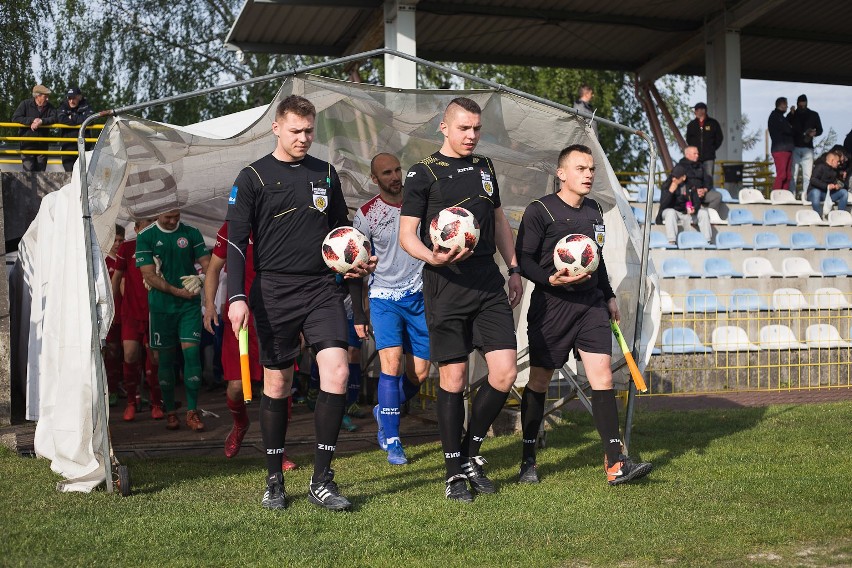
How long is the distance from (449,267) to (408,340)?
1.91 meters

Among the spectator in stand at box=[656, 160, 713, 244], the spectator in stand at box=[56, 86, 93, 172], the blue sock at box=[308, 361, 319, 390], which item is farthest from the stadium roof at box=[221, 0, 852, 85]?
the blue sock at box=[308, 361, 319, 390]

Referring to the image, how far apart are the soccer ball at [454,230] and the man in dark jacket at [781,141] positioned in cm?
1523

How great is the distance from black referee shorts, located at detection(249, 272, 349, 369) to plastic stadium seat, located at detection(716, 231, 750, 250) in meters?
11.8

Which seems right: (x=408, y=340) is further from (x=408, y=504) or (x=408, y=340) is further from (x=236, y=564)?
(x=236, y=564)

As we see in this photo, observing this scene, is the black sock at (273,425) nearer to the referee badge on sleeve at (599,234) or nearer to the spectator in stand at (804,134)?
the referee badge on sleeve at (599,234)

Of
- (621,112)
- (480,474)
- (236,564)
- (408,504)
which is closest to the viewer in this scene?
(236,564)

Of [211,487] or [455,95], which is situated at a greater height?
[455,95]

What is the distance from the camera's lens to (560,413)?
9602 mm

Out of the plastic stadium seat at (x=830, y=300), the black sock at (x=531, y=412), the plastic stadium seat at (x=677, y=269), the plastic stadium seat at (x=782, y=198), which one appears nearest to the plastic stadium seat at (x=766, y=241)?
the plastic stadium seat at (x=782, y=198)

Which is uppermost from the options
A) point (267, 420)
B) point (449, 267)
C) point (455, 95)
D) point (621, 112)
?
point (621, 112)

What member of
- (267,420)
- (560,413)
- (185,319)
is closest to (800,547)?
(267,420)

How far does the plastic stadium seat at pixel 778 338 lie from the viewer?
12555 mm

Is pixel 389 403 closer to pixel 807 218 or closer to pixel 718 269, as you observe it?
pixel 718 269

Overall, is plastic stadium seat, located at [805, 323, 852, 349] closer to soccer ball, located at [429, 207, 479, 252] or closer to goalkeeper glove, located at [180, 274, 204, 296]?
goalkeeper glove, located at [180, 274, 204, 296]
